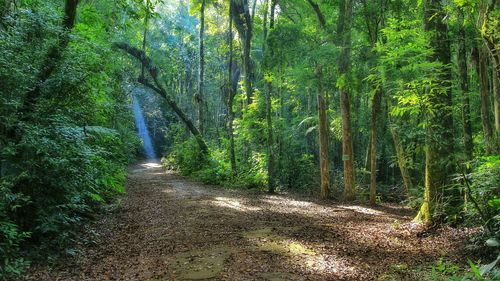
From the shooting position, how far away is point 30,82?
270 inches

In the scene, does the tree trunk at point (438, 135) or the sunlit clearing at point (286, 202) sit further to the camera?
the sunlit clearing at point (286, 202)

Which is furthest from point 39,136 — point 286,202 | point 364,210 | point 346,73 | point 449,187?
point 364,210

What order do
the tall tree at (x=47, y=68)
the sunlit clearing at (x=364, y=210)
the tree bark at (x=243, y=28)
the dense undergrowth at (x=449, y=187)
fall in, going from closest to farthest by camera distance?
1. the dense undergrowth at (x=449, y=187)
2. the tall tree at (x=47, y=68)
3. the sunlit clearing at (x=364, y=210)
4. the tree bark at (x=243, y=28)

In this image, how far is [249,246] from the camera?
7.38m

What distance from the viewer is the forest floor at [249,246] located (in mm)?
5895

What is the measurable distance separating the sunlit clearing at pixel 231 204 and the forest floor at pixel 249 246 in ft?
0.64

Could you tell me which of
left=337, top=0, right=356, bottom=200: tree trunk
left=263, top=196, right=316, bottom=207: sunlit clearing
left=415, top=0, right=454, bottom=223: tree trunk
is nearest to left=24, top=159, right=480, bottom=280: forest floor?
left=415, top=0, right=454, bottom=223: tree trunk

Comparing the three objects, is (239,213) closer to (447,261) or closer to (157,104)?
(447,261)

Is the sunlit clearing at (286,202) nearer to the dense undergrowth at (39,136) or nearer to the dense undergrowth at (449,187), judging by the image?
the dense undergrowth at (449,187)

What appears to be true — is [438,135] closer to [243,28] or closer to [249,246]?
[249,246]

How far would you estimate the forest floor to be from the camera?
232 inches

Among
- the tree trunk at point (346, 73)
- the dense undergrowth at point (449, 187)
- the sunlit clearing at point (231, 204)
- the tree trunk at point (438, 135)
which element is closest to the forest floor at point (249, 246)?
the sunlit clearing at point (231, 204)

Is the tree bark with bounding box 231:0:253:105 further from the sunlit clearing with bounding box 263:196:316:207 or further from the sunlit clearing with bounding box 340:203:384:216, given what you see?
the sunlit clearing with bounding box 340:203:384:216

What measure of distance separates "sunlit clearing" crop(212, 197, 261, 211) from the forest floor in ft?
0.64
